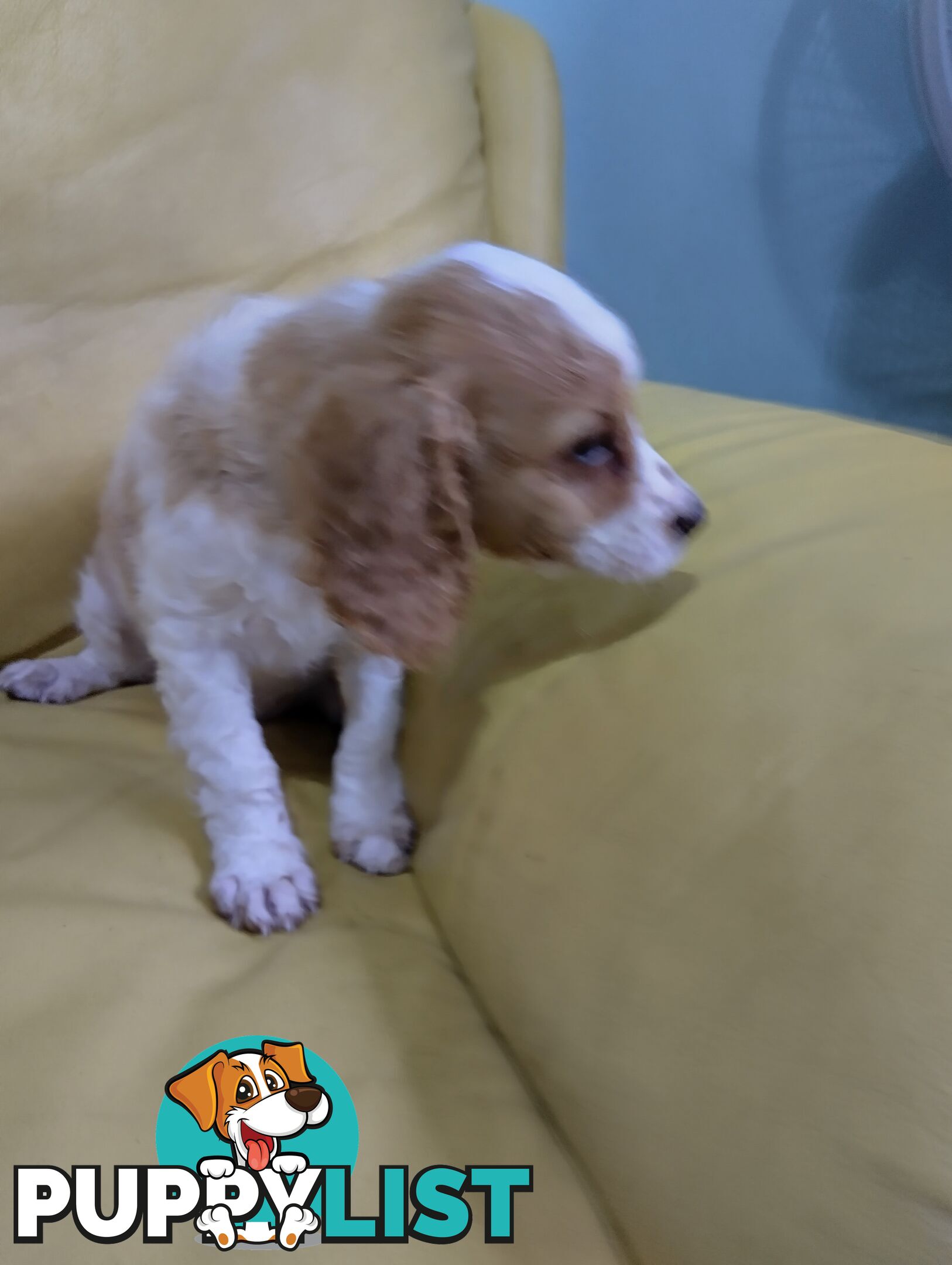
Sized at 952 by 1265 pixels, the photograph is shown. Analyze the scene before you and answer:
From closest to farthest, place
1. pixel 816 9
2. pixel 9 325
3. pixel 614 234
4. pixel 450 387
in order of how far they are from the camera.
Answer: pixel 450 387
pixel 9 325
pixel 816 9
pixel 614 234

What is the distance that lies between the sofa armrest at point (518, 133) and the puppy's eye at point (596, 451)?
Answer: 868 mm

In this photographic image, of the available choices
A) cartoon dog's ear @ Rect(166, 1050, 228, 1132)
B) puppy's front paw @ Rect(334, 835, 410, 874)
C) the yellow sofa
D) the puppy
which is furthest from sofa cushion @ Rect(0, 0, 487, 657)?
cartoon dog's ear @ Rect(166, 1050, 228, 1132)

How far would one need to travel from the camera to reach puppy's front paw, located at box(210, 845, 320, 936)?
38.1 inches

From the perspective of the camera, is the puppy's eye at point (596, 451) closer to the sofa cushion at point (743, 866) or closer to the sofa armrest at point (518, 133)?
the sofa cushion at point (743, 866)

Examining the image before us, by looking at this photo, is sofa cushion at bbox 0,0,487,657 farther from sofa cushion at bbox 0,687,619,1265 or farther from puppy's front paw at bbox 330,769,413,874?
puppy's front paw at bbox 330,769,413,874

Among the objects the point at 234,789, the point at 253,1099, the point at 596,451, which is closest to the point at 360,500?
the point at 596,451

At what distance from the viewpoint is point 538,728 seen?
2.88 feet

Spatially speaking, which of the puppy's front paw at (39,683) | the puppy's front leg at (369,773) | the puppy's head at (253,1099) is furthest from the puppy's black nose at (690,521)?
the puppy's front paw at (39,683)

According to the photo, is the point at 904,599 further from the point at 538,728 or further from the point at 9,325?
the point at 9,325

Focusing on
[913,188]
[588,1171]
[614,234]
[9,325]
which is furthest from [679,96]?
[588,1171]

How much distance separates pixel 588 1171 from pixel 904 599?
520 millimetres

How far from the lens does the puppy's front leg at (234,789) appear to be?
0.99 metres

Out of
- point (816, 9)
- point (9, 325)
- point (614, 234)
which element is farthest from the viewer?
point (614, 234)

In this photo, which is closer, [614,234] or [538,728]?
[538,728]
